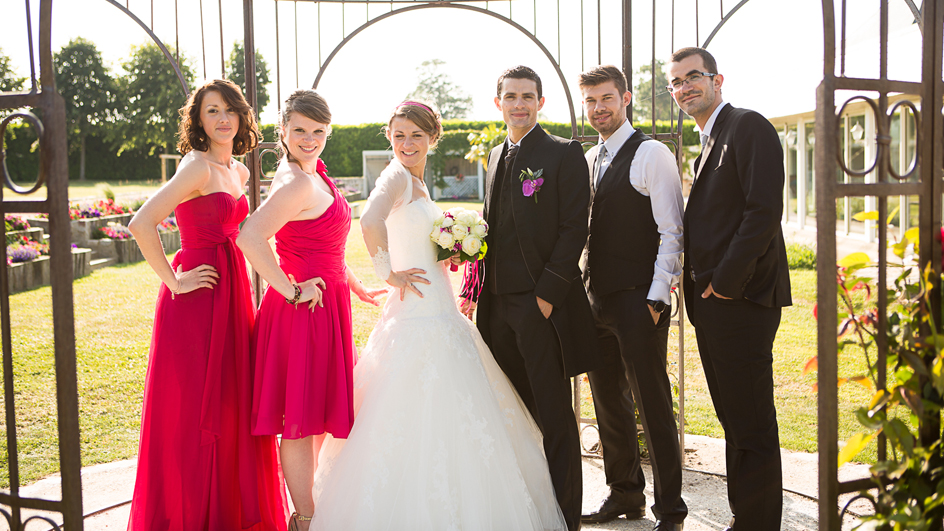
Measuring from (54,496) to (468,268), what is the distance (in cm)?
280

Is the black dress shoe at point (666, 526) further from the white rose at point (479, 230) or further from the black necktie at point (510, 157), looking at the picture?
the black necktie at point (510, 157)

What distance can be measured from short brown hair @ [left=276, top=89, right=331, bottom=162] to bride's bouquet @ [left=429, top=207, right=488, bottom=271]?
76cm

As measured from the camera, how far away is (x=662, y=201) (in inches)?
122

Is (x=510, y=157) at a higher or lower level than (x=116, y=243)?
higher

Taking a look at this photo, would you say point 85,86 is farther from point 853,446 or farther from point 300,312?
point 853,446

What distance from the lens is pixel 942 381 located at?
177cm

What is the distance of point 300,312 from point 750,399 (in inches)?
81.7

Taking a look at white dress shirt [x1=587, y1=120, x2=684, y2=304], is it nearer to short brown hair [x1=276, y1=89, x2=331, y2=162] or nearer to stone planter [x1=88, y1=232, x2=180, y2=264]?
short brown hair [x1=276, y1=89, x2=331, y2=162]

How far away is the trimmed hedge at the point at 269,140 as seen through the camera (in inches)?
1087

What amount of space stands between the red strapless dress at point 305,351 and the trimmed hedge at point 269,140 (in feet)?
63.5

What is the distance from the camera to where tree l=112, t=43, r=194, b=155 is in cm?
3919

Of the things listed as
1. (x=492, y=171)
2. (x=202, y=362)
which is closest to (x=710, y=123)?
(x=492, y=171)

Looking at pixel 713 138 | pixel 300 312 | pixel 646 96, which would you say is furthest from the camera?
pixel 646 96

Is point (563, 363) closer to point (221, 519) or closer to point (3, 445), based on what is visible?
point (221, 519)
